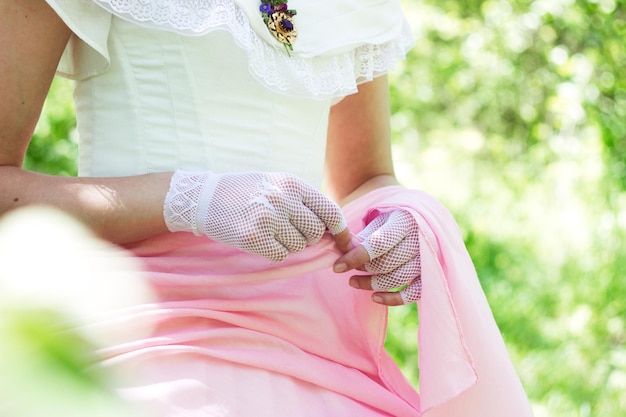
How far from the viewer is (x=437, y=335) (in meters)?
1.20

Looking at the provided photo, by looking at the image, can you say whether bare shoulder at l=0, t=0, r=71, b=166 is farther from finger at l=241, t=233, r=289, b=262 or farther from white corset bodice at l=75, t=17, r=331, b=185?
finger at l=241, t=233, r=289, b=262

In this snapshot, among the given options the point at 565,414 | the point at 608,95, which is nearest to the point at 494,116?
the point at 608,95

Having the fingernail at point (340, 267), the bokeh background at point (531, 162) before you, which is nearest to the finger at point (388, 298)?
the fingernail at point (340, 267)

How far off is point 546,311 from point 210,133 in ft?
8.35

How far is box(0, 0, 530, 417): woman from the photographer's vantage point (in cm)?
110

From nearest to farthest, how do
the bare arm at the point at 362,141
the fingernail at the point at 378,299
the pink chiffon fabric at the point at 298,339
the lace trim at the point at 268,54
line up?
the pink chiffon fabric at the point at 298,339, the lace trim at the point at 268,54, the fingernail at the point at 378,299, the bare arm at the point at 362,141

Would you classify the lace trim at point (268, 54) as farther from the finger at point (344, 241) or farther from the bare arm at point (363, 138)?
the finger at point (344, 241)

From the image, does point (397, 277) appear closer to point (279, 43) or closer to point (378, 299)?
point (378, 299)

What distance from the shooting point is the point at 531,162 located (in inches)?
188

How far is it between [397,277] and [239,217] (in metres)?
0.29

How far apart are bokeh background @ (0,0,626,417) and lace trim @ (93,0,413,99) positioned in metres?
1.65

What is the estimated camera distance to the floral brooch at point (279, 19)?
1241 millimetres

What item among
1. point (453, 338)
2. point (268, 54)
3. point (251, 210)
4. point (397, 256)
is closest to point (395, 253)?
point (397, 256)

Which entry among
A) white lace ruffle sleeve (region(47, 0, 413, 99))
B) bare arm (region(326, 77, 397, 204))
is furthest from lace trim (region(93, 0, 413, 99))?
bare arm (region(326, 77, 397, 204))
